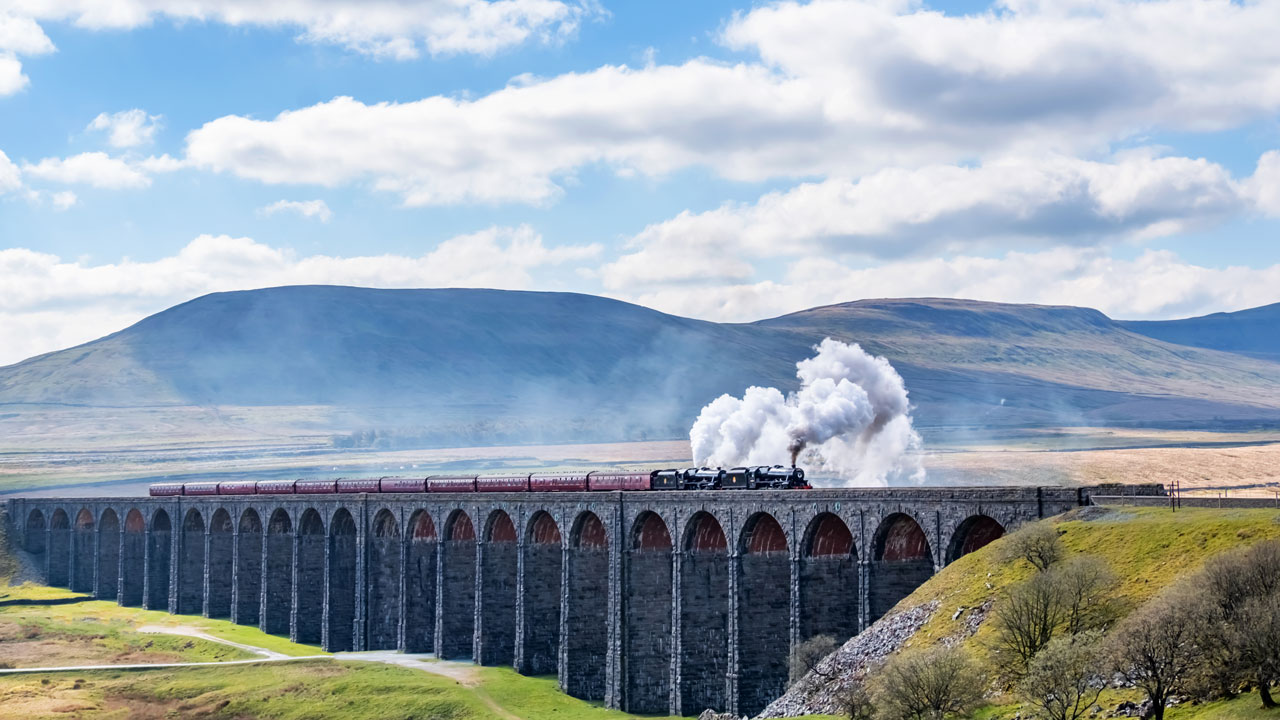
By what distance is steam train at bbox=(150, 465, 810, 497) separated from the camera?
230 feet

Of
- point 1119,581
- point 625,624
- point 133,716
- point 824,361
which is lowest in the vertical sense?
point 133,716

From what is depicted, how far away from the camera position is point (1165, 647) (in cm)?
3634

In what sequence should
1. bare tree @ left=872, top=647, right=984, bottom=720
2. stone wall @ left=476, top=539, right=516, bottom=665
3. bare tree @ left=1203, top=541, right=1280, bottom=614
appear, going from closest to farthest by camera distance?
1. bare tree @ left=1203, top=541, right=1280, bottom=614
2. bare tree @ left=872, top=647, right=984, bottom=720
3. stone wall @ left=476, top=539, right=516, bottom=665

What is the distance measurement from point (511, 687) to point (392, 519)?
77.6ft

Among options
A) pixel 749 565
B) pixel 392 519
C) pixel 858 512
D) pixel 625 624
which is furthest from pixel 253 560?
pixel 858 512

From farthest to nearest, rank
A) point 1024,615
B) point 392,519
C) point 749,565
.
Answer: point 392,519, point 749,565, point 1024,615

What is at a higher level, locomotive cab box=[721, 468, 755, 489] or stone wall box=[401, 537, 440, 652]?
locomotive cab box=[721, 468, 755, 489]

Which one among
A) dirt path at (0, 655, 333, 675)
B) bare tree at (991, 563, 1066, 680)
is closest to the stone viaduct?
dirt path at (0, 655, 333, 675)

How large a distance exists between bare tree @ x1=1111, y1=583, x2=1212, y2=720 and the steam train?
32.4 metres

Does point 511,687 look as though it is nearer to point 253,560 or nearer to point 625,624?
point 625,624

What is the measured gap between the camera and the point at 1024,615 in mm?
43625

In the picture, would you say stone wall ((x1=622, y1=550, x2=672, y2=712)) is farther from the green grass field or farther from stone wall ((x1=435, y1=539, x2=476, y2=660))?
the green grass field

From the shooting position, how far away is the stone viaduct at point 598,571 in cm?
5759

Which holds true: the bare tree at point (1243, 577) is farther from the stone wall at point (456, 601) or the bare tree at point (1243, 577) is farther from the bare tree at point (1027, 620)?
the stone wall at point (456, 601)
